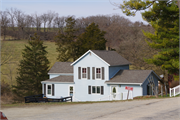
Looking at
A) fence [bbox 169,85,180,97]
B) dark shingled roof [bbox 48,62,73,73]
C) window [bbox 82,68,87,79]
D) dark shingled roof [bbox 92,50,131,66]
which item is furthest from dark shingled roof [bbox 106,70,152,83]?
dark shingled roof [bbox 48,62,73,73]

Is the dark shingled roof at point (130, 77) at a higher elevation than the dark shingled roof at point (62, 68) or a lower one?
lower

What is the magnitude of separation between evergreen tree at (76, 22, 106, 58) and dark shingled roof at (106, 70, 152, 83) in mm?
15414

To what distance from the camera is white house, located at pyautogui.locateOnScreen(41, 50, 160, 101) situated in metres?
31.6

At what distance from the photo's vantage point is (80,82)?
113ft

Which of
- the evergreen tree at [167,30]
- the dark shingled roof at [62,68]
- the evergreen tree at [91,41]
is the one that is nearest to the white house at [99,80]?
the dark shingled roof at [62,68]

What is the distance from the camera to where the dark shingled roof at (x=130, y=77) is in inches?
1231

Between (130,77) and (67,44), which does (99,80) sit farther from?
(67,44)

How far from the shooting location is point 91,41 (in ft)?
160

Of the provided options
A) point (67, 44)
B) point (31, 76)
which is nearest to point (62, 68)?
point (31, 76)

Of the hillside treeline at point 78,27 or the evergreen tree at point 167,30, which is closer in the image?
the evergreen tree at point 167,30

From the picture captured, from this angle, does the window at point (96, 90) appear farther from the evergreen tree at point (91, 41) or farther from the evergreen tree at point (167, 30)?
the evergreen tree at point (91, 41)

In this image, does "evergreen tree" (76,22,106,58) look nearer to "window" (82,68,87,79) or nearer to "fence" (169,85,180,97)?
"window" (82,68,87,79)

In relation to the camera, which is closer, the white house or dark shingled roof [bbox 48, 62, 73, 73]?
the white house

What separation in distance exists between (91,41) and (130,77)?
1841cm
